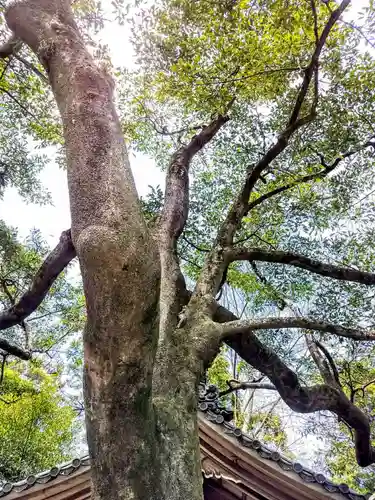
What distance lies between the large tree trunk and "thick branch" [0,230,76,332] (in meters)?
0.88

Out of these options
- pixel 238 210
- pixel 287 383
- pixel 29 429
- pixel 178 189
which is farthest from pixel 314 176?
pixel 29 429

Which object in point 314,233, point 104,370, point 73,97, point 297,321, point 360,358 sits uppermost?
point 314,233

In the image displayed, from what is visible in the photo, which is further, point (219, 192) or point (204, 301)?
point (219, 192)

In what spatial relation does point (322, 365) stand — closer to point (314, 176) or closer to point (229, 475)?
point (229, 475)

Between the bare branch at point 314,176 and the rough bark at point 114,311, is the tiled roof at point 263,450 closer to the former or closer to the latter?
the rough bark at point 114,311

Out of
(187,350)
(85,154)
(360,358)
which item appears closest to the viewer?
(85,154)

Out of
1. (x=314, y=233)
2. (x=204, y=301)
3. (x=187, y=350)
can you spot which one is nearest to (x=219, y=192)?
(x=314, y=233)

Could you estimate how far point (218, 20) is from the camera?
5.36 m

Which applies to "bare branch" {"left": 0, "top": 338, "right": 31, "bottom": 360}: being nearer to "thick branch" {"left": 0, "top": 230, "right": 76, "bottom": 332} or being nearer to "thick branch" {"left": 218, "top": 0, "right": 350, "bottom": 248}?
"thick branch" {"left": 0, "top": 230, "right": 76, "bottom": 332}

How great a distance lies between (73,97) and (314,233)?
6.34 metres

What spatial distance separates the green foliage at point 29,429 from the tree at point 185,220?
6842 millimetres

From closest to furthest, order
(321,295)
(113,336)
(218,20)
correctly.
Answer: (113,336) → (218,20) → (321,295)

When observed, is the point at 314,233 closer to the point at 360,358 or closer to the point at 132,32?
the point at 360,358

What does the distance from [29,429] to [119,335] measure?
11.4 meters
